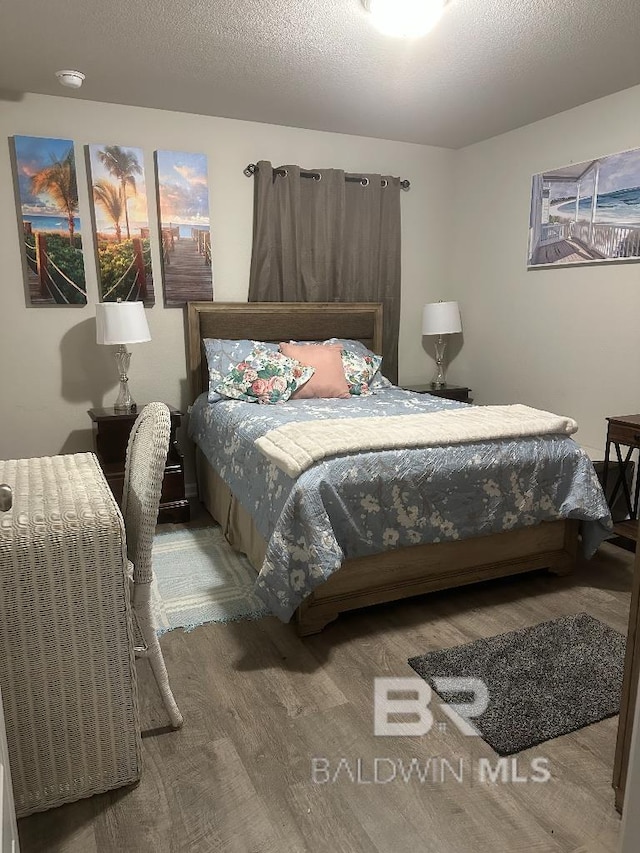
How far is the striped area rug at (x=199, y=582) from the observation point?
2.47 m

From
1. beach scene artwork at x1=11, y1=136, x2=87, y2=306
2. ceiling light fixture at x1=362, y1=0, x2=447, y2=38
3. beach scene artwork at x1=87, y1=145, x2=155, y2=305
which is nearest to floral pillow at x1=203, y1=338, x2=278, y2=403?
beach scene artwork at x1=87, y1=145, x2=155, y2=305

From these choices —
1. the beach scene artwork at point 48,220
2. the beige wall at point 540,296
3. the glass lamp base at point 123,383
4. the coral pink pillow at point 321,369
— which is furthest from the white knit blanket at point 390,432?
the beach scene artwork at point 48,220

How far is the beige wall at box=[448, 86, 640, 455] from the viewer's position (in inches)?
133

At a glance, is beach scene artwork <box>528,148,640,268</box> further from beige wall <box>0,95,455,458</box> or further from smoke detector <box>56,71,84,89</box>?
smoke detector <box>56,71,84,89</box>

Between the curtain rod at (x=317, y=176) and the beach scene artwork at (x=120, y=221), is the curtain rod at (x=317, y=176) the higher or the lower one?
the higher one

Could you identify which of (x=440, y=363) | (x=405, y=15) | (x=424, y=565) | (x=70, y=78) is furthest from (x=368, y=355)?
(x=70, y=78)

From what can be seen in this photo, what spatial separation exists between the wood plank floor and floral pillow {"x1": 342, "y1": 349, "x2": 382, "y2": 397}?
5.69 ft

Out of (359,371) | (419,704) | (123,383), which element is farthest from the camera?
(359,371)

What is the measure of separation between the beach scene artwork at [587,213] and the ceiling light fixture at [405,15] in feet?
4.86

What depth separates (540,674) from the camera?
80.3 inches

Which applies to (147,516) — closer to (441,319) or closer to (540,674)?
(540,674)

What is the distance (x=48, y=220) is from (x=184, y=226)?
0.79 meters

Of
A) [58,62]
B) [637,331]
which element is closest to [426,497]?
[637,331]

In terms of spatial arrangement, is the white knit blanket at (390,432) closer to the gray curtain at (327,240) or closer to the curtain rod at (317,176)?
the gray curtain at (327,240)
